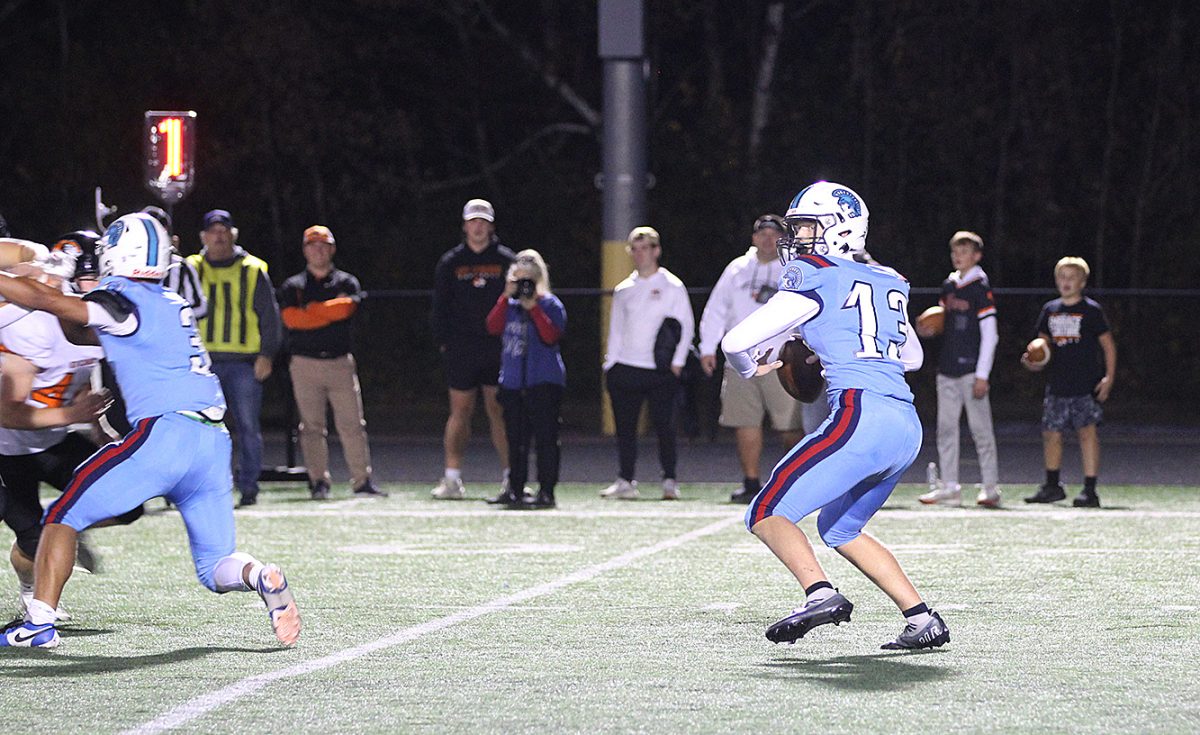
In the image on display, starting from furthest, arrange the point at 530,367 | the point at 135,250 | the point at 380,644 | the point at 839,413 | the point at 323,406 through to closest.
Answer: the point at 323,406
the point at 530,367
the point at 380,644
the point at 135,250
the point at 839,413

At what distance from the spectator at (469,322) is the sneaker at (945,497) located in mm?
3172

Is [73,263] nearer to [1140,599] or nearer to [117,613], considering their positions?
[117,613]

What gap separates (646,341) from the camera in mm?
14523

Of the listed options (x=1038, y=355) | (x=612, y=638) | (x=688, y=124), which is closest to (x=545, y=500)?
(x=1038, y=355)

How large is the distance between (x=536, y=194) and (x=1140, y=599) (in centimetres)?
1875

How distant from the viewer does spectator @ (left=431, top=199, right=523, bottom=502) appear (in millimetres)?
14914

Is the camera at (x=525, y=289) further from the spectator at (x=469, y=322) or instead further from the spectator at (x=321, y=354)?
the spectator at (x=321, y=354)

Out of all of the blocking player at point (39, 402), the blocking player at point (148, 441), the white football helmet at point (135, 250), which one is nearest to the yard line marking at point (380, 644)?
the blocking player at point (148, 441)

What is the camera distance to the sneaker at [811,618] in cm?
762

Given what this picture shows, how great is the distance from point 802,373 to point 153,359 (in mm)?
2641

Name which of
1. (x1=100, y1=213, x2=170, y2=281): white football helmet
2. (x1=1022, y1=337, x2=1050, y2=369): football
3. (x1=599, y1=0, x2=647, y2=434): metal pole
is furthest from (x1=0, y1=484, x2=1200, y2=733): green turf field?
(x1=599, y1=0, x2=647, y2=434): metal pole

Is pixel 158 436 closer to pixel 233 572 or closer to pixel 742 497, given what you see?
pixel 233 572

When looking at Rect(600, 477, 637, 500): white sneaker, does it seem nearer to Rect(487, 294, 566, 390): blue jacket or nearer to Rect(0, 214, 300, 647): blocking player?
Rect(487, 294, 566, 390): blue jacket

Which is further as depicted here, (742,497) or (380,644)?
(742,497)
